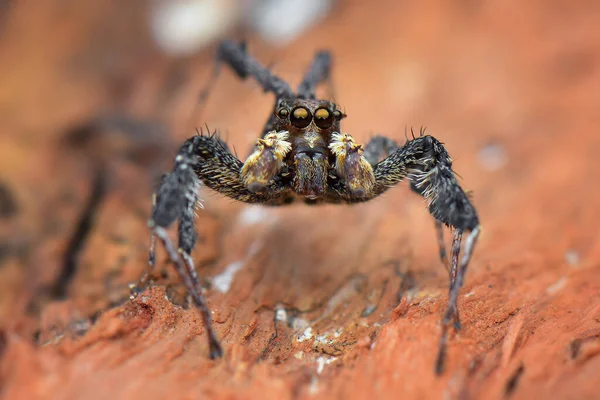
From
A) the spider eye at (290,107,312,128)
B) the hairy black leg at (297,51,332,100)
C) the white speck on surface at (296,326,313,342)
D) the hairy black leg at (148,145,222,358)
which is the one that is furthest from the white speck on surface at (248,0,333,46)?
the white speck on surface at (296,326,313,342)

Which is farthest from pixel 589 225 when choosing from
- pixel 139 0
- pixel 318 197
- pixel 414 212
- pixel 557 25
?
pixel 139 0

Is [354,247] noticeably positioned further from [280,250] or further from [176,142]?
[176,142]

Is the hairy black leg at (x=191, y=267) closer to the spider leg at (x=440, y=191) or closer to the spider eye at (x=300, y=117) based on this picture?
the spider eye at (x=300, y=117)

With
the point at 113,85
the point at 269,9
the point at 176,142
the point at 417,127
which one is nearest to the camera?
the point at 417,127

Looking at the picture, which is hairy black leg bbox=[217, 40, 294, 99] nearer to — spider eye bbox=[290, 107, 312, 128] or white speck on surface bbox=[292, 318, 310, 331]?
spider eye bbox=[290, 107, 312, 128]

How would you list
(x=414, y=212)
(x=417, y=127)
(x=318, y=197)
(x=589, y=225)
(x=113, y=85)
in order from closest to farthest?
(x=318, y=197)
(x=589, y=225)
(x=414, y=212)
(x=417, y=127)
(x=113, y=85)

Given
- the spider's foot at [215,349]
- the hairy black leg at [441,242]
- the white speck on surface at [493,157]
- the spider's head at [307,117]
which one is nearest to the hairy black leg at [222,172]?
the spider's head at [307,117]

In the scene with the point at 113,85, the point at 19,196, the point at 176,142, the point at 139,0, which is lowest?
the point at 19,196
